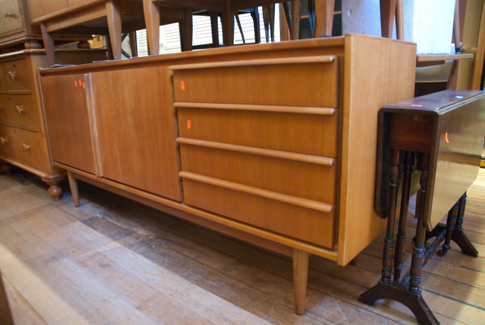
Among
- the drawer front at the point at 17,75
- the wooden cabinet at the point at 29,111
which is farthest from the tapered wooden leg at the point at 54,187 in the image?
A: the drawer front at the point at 17,75

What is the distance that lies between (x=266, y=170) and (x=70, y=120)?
55.8 inches

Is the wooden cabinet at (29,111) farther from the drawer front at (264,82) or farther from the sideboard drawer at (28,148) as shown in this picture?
the drawer front at (264,82)

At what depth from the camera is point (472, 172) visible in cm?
132

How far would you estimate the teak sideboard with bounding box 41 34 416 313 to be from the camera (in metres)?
0.93

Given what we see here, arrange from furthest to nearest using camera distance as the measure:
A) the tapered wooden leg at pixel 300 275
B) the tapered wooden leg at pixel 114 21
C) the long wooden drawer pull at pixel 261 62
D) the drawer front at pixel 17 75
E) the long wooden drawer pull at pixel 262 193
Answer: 1. the drawer front at pixel 17 75
2. the tapered wooden leg at pixel 114 21
3. the tapered wooden leg at pixel 300 275
4. the long wooden drawer pull at pixel 262 193
5. the long wooden drawer pull at pixel 261 62

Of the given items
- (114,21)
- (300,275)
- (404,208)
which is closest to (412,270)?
(404,208)

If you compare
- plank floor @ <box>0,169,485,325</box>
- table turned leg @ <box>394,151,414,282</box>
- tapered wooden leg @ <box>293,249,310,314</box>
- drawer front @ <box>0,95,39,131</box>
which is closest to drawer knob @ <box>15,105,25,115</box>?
drawer front @ <box>0,95,39,131</box>

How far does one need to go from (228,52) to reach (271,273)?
0.87 m

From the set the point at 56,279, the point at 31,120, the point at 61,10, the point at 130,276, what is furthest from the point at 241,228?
the point at 31,120

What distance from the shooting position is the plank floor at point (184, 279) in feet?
3.88

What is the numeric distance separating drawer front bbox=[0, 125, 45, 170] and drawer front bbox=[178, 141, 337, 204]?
151 cm

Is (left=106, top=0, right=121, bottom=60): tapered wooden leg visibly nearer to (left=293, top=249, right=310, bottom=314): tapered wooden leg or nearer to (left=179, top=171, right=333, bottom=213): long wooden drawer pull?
(left=179, top=171, right=333, bottom=213): long wooden drawer pull

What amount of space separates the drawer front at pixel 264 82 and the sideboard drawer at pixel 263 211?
30cm

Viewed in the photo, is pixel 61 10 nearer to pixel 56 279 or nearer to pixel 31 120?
pixel 31 120
